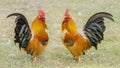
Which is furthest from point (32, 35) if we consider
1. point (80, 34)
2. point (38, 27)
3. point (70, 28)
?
point (80, 34)

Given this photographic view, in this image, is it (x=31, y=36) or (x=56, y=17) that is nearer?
(x=31, y=36)

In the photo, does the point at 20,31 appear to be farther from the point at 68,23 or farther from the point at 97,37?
the point at 97,37

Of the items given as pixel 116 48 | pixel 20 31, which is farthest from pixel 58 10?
pixel 20 31

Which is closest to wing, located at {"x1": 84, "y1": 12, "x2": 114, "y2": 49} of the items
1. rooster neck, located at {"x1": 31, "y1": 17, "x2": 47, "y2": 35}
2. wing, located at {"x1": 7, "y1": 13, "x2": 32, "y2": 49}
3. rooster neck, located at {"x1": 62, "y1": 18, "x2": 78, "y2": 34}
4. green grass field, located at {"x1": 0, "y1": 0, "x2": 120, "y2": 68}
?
rooster neck, located at {"x1": 62, "y1": 18, "x2": 78, "y2": 34}

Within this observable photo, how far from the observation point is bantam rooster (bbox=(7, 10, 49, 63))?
299 inches

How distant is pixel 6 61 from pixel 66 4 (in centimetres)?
605

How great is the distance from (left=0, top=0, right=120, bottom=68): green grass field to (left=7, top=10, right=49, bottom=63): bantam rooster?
0.32 meters

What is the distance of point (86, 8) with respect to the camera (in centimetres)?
1286

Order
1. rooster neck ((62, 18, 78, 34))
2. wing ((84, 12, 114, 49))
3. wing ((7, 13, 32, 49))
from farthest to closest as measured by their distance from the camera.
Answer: wing ((84, 12, 114, 49)), rooster neck ((62, 18, 78, 34)), wing ((7, 13, 32, 49))

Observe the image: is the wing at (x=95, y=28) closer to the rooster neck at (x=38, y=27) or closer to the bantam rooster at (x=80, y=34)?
the bantam rooster at (x=80, y=34)

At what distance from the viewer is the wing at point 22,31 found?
7.56 metres

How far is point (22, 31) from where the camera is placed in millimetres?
7578

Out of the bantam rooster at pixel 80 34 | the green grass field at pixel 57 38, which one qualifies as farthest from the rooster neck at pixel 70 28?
the green grass field at pixel 57 38

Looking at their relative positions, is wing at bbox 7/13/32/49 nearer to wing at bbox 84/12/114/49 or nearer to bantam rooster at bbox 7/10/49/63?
bantam rooster at bbox 7/10/49/63
